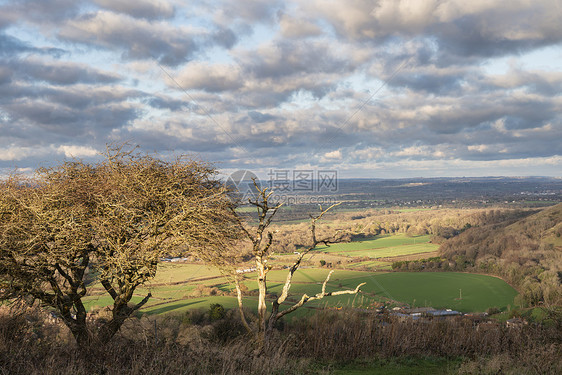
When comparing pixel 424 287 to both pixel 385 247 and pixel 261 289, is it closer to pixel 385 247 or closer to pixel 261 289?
pixel 385 247

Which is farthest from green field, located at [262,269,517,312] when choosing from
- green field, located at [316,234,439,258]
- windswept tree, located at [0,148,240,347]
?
windswept tree, located at [0,148,240,347]

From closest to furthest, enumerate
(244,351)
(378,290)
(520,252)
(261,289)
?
(244,351) → (261,289) → (378,290) → (520,252)

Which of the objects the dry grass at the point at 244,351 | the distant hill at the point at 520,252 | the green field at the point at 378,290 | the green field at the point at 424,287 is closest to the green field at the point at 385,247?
the distant hill at the point at 520,252

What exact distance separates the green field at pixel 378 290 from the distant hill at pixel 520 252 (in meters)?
3.40

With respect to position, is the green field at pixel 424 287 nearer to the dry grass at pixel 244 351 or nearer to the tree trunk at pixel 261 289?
the dry grass at pixel 244 351

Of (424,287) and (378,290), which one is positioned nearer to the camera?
(378,290)

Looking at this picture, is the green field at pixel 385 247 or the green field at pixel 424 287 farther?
the green field at pixel 385 247

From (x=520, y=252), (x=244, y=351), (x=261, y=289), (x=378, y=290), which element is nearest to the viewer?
(x=244, y=351)

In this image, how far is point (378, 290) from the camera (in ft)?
168

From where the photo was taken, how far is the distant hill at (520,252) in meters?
56.2

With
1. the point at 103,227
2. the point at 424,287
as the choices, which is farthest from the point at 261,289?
the point at 424,287

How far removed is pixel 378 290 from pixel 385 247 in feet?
120

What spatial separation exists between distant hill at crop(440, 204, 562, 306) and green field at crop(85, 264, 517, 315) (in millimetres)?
3400

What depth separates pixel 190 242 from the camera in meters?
8.78
